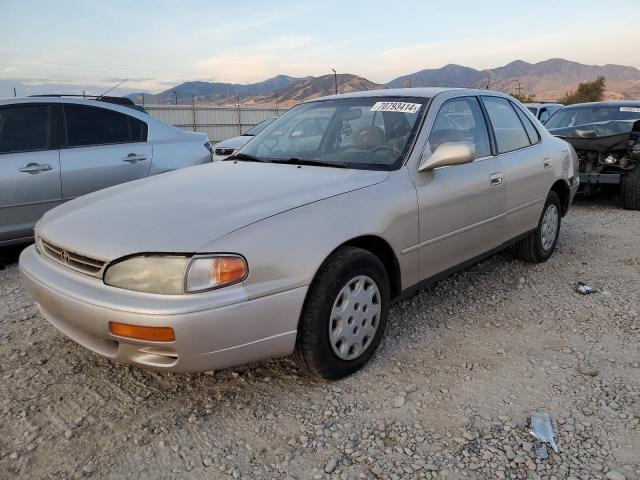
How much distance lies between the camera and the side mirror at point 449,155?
2926 millimetres

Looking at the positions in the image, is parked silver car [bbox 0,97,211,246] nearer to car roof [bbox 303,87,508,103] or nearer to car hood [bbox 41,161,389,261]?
car hood [bbox 41,161,389,261]

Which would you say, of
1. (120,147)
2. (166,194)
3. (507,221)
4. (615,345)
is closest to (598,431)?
(615,345)

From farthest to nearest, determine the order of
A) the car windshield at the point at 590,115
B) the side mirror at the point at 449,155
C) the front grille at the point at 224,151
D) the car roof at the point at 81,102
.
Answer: the front grille at the point at 224,151 < the car windshield at the point at 590,115 < the car roof at the point at 81,102 < the side mirror at the point at 449,155

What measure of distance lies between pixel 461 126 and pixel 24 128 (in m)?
3.73

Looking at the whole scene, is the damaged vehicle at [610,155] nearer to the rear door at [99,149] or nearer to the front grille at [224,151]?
the front grille at [224,151]

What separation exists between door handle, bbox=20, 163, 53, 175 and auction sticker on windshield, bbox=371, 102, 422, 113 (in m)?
2.97

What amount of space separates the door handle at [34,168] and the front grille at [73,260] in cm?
211

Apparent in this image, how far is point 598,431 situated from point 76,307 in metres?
2.33

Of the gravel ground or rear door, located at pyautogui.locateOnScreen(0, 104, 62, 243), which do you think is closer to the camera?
the gravel ground

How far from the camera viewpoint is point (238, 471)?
2.05 meters

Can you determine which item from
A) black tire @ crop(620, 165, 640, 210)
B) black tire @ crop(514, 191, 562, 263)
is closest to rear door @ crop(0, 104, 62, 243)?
black tire @ crop(514, 191, 562, 263)

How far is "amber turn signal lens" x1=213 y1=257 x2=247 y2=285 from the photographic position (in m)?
2.15

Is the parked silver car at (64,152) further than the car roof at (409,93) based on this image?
Yes

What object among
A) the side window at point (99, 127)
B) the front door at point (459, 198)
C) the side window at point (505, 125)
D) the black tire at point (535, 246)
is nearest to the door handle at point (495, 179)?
the front door at point (459, 198)
